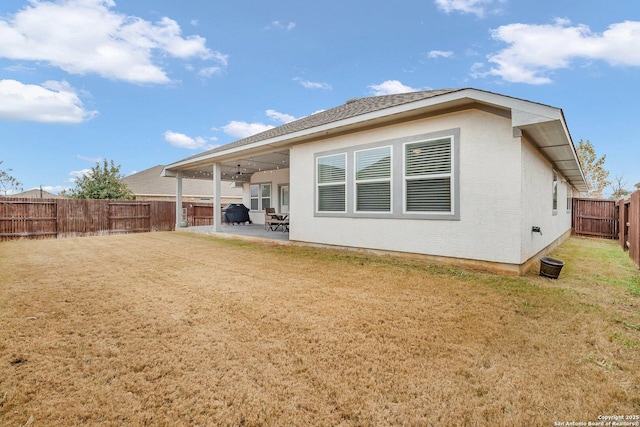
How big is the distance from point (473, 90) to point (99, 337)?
6175mm

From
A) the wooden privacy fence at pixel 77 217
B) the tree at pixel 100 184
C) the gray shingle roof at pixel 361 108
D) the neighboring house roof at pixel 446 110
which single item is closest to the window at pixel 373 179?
the neighboring house roof at pixel 446 110

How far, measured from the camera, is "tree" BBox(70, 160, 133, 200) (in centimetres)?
1800

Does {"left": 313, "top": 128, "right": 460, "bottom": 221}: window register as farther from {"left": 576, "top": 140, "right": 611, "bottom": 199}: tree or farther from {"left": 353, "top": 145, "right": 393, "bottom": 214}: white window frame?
{"left": 576, "top": 140, "right": 611, "bottom": 199}: tree

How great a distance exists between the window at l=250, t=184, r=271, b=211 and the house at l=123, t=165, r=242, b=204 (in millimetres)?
9679

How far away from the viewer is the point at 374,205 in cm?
667

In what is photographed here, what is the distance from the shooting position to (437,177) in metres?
5.69

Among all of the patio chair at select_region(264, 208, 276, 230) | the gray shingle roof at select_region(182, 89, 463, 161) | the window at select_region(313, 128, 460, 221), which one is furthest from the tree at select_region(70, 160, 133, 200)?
the window at select_region(313, 128, 460, 221)

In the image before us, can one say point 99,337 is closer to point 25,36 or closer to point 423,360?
point 423,360

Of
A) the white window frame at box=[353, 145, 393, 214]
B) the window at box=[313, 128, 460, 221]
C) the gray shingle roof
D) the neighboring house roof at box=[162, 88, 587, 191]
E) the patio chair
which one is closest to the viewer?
the neighboring house roof at box=[162, 88, 587, 191]

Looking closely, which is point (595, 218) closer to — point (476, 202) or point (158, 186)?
point (476, 202)

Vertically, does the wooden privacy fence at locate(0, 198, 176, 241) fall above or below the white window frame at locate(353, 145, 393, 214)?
below

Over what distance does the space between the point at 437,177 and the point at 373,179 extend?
147 centimetres

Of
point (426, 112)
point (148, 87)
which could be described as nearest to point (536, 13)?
point (426, 112)

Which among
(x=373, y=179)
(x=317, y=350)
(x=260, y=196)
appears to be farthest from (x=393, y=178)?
(x=260, y=196)
